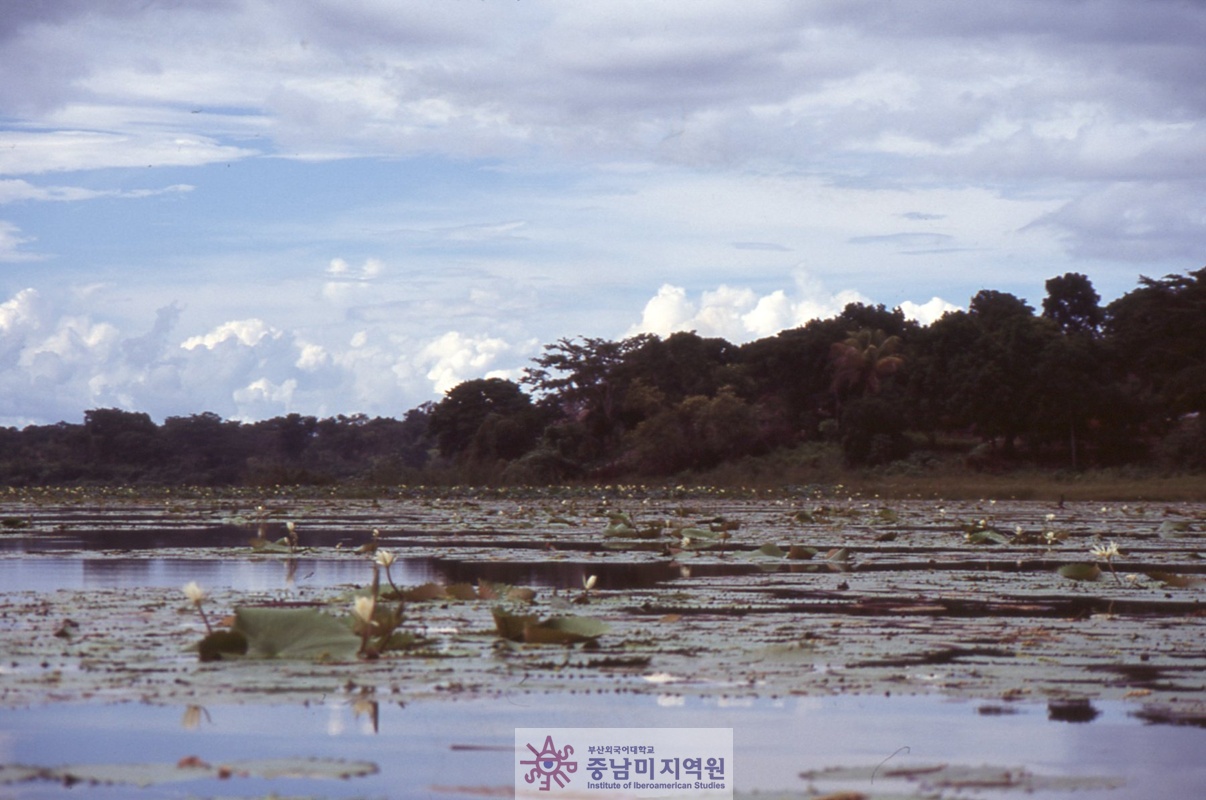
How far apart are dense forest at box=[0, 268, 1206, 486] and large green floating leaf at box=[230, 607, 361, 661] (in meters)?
31.9

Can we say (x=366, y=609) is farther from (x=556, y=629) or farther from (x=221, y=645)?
(x=556, y=629)

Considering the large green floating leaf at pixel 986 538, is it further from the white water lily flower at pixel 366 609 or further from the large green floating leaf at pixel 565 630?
the white water lily flower at pixel 366 609

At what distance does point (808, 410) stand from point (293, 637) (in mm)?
42487

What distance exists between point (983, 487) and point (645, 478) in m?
15.6

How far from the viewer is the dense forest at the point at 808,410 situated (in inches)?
1433

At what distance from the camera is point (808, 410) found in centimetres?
4578

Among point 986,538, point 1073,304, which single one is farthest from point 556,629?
point 1073,304

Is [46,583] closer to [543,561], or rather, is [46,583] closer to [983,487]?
[543,561]

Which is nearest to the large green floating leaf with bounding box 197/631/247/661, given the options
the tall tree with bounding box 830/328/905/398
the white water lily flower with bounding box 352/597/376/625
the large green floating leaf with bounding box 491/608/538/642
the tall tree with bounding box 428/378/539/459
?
the white water lily flower with bounding box 352/597/376/625

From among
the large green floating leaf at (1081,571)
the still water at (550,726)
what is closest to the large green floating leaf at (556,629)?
the still water at (550,726)

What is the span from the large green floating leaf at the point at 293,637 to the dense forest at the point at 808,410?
31.9 m

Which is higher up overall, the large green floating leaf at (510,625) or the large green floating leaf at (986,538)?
the large green floating leaf at (510,625)

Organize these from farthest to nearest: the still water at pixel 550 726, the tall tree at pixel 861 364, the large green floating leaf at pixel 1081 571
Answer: the tall tree at pixel 861 364, the large green floating leaf at pixel 1081 571, the still water at pixel 550 726

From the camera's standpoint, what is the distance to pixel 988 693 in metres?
3.65
